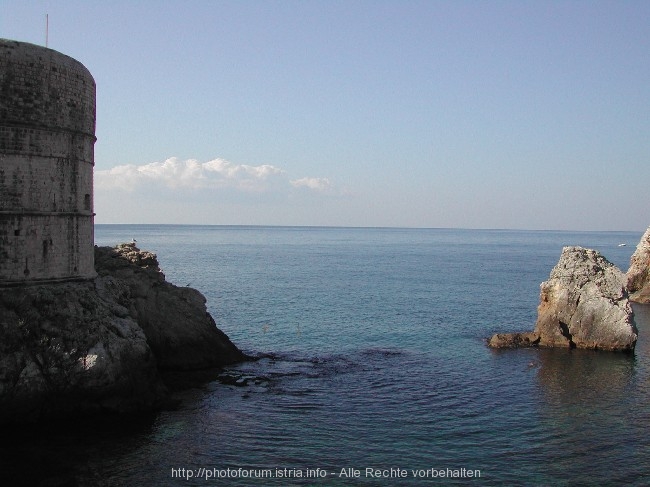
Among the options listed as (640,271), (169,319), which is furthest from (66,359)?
(640,271)

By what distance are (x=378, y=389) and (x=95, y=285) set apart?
1497 centimetres

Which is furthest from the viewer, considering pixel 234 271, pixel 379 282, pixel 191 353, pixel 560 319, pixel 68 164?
pixel 234 271

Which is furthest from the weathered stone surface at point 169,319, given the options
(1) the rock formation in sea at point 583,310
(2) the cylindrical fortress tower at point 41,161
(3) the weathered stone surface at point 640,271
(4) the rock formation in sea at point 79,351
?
(3) the weathered stone surface at point 640,271

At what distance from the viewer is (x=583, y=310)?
39.1m

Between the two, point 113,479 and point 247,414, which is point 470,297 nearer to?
point 247,414

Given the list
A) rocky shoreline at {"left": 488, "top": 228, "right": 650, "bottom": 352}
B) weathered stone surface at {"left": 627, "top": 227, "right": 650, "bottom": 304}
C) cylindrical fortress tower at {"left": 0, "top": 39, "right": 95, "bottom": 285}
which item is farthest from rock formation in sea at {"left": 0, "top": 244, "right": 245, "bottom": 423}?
weathered stone surface at {"left": 627, "top": 227, "right": 650, "bottom": 304}

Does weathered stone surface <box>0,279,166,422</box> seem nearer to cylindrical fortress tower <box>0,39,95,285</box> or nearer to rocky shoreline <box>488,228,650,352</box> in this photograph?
cylindrical fortress tower <box>0,39,95,285</box>

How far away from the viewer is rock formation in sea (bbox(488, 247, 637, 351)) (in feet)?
125

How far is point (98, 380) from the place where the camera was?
25.1m

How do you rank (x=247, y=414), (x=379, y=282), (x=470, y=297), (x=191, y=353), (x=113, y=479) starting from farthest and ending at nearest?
(x=379, y=282), (x=470, y=297), (x=191, y=353), (x=247, y=414), (x=113, y=479)

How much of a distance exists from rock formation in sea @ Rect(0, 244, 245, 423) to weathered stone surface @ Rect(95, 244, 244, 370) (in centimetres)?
8

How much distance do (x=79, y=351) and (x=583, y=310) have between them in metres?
30.2

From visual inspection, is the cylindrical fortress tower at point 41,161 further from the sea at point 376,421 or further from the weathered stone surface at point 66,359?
the sea at point 376,421

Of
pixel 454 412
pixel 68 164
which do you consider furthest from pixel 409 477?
pixel 68 164
